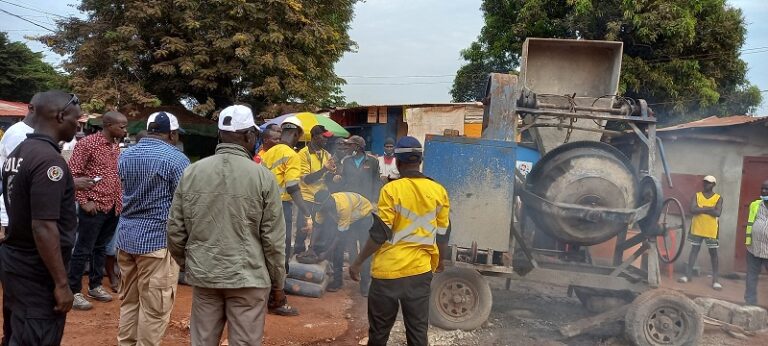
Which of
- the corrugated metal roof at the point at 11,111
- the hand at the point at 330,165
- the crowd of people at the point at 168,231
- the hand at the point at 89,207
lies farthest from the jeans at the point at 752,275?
the corrugated metal roof at the point at 11,111

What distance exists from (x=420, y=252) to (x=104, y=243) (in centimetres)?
367

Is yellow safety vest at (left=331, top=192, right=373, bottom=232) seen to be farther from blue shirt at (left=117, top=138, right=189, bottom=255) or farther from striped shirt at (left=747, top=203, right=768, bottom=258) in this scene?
striped shirt at (left=747, top=203, right=768, bottom=258)

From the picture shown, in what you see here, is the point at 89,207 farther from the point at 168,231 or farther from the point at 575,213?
the point at 575,213

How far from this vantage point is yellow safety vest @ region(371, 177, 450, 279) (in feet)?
12.6

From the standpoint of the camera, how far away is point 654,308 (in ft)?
17.6

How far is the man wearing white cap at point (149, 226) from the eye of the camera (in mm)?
3771

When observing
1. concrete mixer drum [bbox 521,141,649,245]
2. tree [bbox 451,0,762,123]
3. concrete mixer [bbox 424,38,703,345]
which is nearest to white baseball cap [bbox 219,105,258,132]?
concrete mixer [bbox 424,38,703,345]

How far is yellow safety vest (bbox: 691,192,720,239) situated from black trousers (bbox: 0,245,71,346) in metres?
9.54

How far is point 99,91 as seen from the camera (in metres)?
16.6

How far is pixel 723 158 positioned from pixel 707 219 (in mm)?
2242

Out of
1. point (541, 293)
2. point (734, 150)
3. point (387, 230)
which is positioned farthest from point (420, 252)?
point (734, 150)

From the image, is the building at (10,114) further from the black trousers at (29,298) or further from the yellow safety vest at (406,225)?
the yellow safety vest at (406,225)

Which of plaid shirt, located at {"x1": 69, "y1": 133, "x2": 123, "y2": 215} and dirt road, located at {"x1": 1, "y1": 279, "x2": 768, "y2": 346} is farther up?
plaid shirt, located at {"x1": 69, "y1": 133, "x2": 123, "y2": 215}

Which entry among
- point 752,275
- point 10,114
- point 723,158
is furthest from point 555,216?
point 10,114
